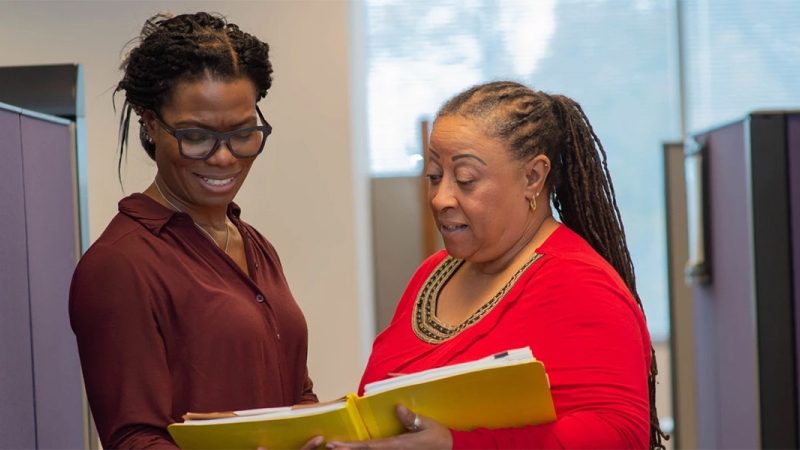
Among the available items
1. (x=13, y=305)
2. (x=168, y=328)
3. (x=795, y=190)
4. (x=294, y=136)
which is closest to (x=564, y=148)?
(x=168, y=328)

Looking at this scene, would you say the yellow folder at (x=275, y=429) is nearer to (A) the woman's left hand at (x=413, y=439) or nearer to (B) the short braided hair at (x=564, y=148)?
(A) the woman's left hand at (x=413, y=439)

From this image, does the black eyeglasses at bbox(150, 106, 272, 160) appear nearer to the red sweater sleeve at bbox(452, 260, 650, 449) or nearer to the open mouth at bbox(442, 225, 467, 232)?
the open mouth at bbox(442, 225, 467, 232)

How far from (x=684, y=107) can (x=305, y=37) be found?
2.99 metres

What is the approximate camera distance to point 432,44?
5434 millimetres

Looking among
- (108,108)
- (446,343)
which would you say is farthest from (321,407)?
(108,108)

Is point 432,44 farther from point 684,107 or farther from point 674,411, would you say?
point 674,411

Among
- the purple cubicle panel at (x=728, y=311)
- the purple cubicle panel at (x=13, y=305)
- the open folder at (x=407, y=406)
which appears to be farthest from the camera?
the purple cubicle panel at (x=728, y=311)

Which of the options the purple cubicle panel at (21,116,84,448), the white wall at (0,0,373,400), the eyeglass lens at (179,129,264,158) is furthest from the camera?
the white wall at (0,0,373,400)

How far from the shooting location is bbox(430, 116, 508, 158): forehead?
5.07 feet

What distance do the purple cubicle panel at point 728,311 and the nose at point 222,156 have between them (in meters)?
1.92

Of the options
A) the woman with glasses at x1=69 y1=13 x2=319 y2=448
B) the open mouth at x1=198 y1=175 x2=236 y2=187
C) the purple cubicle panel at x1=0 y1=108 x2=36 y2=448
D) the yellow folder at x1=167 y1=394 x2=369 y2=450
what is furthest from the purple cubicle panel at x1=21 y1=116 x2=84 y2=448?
the yellow folder at x1=167 y1=394 x2=369 y2=450

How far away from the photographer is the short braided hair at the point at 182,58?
1.51m

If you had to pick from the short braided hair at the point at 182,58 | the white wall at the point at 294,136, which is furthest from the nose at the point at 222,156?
the white wall at the point at 294,136

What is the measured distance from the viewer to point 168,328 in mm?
1473
